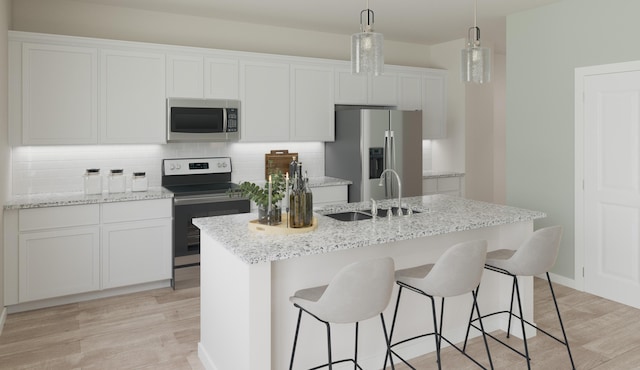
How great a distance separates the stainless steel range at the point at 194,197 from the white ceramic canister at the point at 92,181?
64cm

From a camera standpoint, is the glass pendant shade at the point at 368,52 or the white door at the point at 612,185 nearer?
the glass pendant shade at the point at 368,52

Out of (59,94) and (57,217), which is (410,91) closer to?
(59,94)

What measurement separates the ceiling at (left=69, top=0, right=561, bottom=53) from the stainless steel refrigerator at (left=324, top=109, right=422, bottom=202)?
38.1 inches

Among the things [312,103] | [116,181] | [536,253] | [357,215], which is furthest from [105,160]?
[536,253]

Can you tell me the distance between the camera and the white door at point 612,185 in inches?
155

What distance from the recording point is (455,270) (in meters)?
2.44

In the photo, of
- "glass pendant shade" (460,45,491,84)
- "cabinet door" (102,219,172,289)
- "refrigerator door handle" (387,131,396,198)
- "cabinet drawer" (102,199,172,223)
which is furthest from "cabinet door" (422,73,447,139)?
"cabinet door" (102,219,172,289)

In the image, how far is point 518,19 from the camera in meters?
4.76

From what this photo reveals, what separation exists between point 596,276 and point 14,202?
4.95m

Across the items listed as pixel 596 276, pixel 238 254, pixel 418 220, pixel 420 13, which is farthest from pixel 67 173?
pixel 596 276

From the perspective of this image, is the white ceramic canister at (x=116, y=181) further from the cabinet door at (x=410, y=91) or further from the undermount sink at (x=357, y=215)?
the cabinet door at (x=410, y=91)

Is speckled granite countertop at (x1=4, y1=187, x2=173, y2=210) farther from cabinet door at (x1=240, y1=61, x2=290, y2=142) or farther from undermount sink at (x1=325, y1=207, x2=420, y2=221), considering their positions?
undermount sink at (x1=325, y1=207, x2=420, y2=221)

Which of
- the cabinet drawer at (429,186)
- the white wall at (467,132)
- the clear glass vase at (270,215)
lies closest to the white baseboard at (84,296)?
the clear glass vase at (270,215)

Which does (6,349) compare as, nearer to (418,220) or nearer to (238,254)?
(238,254)
